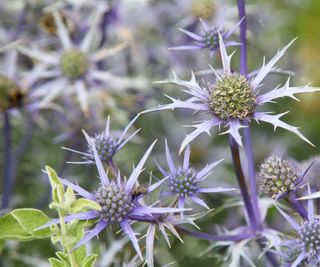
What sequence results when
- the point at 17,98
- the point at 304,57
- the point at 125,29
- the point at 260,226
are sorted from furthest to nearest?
the point at 304,57 → the point at 125,29 → the point at 17,98 → the point at 260,226

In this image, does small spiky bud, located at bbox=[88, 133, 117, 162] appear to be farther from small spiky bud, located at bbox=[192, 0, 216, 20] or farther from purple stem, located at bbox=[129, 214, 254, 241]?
small spiky bud, located at bbox=[192, 0, 216, 20]

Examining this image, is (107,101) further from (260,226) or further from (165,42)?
(260,226)

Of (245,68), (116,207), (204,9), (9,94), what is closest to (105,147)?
(116,207)

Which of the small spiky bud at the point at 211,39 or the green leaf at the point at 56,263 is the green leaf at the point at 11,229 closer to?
the green leaf at the point at 56,263

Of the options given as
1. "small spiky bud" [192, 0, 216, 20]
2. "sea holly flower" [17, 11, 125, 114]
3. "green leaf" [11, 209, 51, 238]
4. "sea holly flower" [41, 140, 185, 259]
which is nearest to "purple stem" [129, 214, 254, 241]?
"sea holly flower" [41, 140, 185, 259]

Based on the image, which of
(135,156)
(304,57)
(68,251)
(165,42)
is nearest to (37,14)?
(165,42)

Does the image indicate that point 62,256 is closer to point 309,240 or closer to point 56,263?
point 56,263

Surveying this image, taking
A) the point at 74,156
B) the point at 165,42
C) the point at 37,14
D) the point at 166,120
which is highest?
the point at 37,14
